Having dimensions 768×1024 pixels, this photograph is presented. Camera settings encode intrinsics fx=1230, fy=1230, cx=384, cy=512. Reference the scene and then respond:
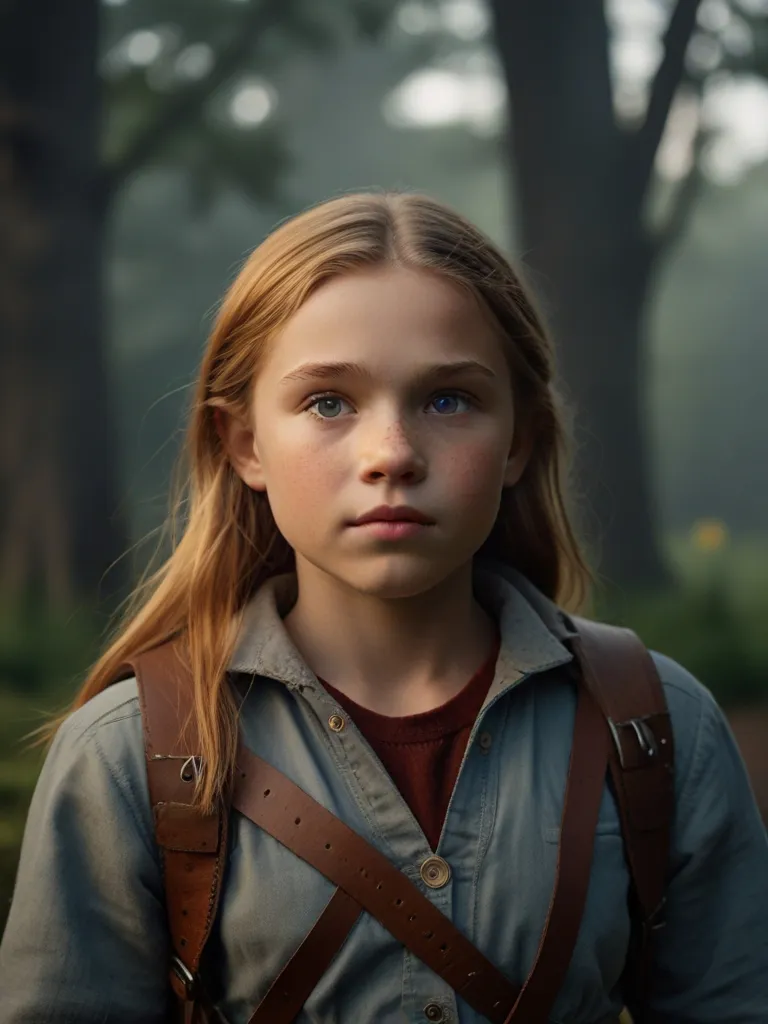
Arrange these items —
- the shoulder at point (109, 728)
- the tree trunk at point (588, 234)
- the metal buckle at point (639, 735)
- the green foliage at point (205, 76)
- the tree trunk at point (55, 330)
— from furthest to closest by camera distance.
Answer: the green foliage at point (205, 76), the tree trunk at point (588, 234), the tree trunk at point (55, 330), the metal buckle at point (639, 735), the shoulder at point (109, 728)

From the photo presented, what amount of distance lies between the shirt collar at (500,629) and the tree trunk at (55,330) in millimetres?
3800

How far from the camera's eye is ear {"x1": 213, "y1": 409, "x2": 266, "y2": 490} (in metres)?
2.10

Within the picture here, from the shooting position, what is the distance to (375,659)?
2033 millimetres

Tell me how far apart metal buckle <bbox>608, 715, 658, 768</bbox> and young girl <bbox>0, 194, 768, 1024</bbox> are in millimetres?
86

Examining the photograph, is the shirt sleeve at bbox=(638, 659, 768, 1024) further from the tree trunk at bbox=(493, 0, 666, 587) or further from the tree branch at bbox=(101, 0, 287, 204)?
the tree branch at bbox=(101, 0, 287, 204)

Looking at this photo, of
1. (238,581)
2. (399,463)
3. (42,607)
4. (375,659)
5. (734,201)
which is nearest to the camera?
(399,463)

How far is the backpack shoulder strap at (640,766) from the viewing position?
1976mm

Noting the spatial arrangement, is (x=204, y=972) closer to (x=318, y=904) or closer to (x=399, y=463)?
(x=318, y=904)

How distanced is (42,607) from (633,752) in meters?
4.30

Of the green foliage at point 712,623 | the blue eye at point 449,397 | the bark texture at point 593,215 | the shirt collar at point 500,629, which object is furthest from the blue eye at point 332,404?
the bark texture at point 593,215

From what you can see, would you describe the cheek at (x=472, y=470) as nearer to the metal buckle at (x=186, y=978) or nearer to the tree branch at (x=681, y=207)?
the metal buckle at (x=186, y=978)

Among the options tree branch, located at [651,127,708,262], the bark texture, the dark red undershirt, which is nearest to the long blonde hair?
the dark red undershirt

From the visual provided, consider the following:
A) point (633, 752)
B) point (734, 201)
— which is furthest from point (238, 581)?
point (734, 201)

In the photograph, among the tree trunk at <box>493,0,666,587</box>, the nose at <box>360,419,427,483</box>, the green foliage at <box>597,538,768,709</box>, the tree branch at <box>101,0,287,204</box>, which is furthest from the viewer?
the tree trunk at <box>493,0,666,587</box>
